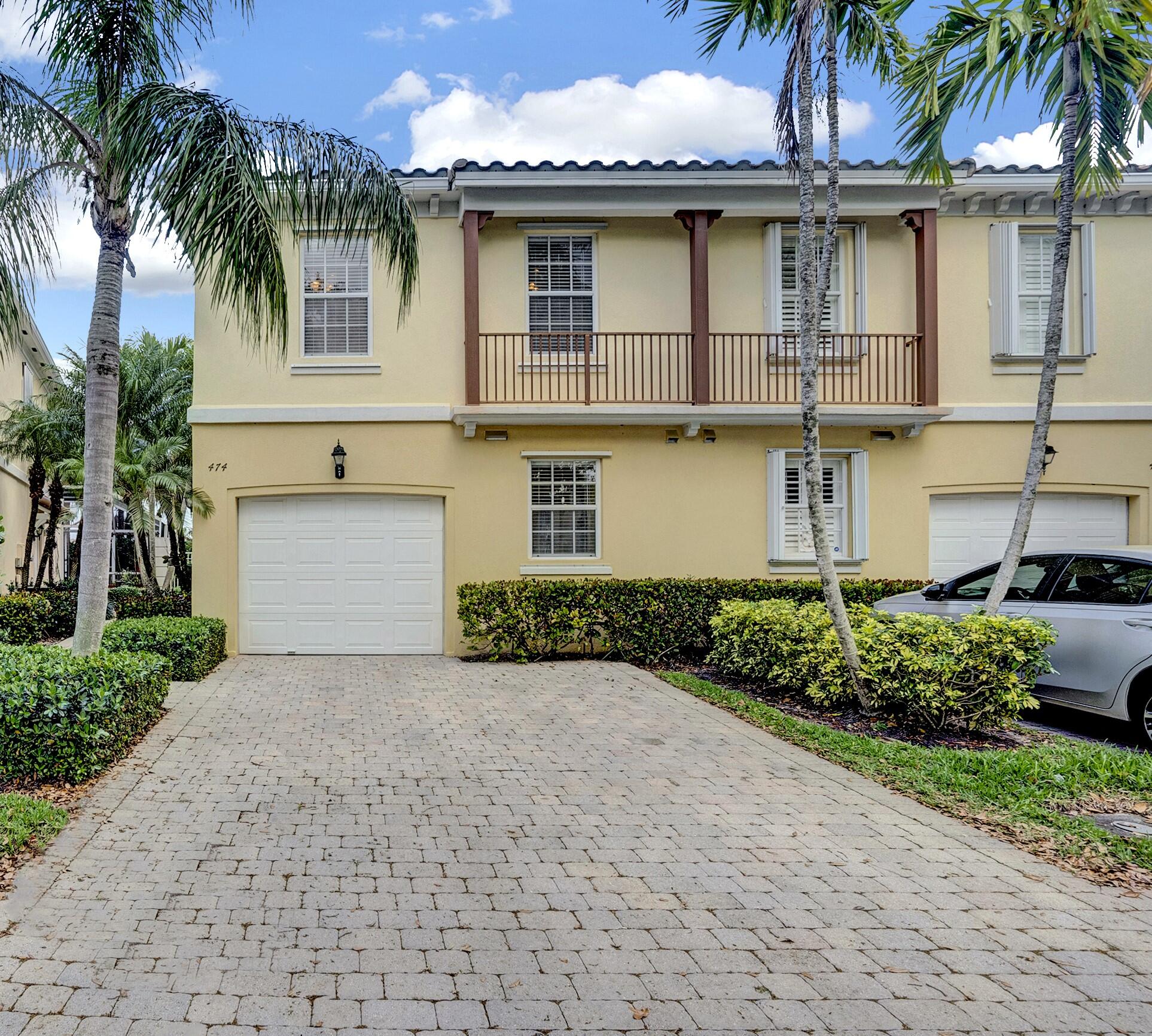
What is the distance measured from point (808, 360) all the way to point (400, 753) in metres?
4.81

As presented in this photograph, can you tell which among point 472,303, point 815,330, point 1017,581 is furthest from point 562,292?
point 1017,581

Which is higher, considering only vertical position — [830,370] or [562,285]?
[562,285]

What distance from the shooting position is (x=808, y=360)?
777cm

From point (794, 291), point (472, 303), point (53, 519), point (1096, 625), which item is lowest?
point (1096, 625)

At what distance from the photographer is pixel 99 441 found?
680 cm

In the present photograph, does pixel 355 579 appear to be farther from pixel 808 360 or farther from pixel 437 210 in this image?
pixel 808 360

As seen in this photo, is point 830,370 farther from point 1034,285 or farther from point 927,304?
point 1034,285

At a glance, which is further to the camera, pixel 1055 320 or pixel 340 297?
pixel 340 297

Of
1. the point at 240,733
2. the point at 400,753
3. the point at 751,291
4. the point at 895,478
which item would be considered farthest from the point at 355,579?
the point at 895,478

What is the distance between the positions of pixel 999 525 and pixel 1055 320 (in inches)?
189

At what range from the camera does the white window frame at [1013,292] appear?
1199cm

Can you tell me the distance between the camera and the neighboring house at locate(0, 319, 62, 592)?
681 inches

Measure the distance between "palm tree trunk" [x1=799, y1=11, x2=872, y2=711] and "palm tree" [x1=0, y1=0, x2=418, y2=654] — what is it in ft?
11.8

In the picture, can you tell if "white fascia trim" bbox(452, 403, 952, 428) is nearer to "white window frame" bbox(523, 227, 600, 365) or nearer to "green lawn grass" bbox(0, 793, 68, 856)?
"white window frame" bbox(523, 227, 600, 365)
